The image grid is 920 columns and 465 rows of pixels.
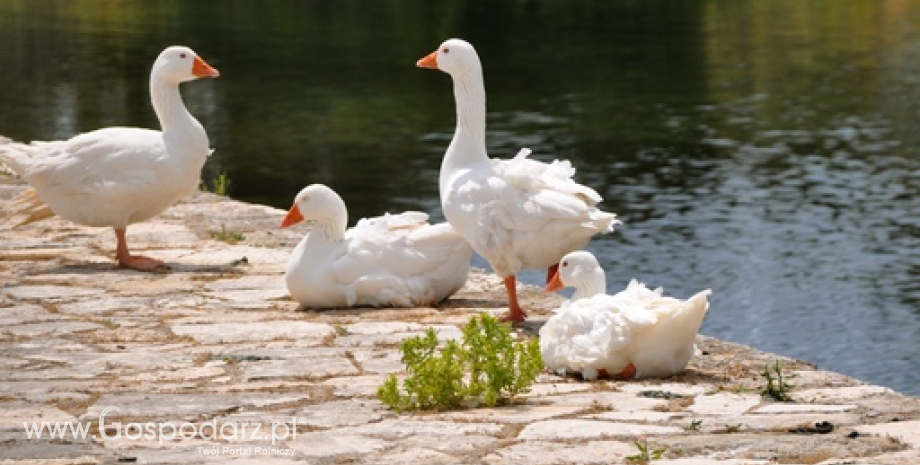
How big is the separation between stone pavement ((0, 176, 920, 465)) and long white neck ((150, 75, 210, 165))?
793mm

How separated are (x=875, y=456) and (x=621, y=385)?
1.73 metres

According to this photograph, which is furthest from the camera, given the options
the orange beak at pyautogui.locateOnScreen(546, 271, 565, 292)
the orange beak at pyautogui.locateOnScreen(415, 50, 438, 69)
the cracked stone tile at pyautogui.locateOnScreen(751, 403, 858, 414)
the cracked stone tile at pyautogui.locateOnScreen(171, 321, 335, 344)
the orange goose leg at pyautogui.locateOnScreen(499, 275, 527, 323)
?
the orange beak at pyautogui.locateOnScreen(415, 50, 438, 69)

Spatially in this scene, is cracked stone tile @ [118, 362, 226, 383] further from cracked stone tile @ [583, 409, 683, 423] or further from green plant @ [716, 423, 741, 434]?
green plant @ [716, 423, 741, 434]

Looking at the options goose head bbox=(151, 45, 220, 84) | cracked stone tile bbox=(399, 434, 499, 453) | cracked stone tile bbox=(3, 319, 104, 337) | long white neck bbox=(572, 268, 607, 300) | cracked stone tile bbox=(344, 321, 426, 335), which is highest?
goose head bbox=(151, 45, 220, 84)

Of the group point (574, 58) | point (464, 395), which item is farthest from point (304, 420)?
point (574, 58)

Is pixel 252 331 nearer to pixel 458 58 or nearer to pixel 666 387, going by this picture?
pixel 458 58

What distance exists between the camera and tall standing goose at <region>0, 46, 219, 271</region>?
35.6 ft

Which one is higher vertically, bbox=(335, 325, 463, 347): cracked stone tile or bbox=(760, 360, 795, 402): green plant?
bbox=(760, 360, 795, 402): green plant

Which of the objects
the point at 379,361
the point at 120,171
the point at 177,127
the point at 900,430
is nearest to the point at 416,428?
the point at 379,361

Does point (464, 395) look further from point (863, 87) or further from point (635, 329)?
point (863, 87)

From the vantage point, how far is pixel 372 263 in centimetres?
978

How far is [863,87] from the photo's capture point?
2514 cm

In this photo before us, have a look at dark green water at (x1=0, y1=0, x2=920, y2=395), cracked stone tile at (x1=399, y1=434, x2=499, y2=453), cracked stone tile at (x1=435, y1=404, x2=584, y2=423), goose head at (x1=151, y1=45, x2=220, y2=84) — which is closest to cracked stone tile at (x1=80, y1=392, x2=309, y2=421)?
cracked stone tile at (x1=435, y1=404, x2=584, y2=423)

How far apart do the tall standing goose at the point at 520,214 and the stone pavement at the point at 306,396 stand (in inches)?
16.4
